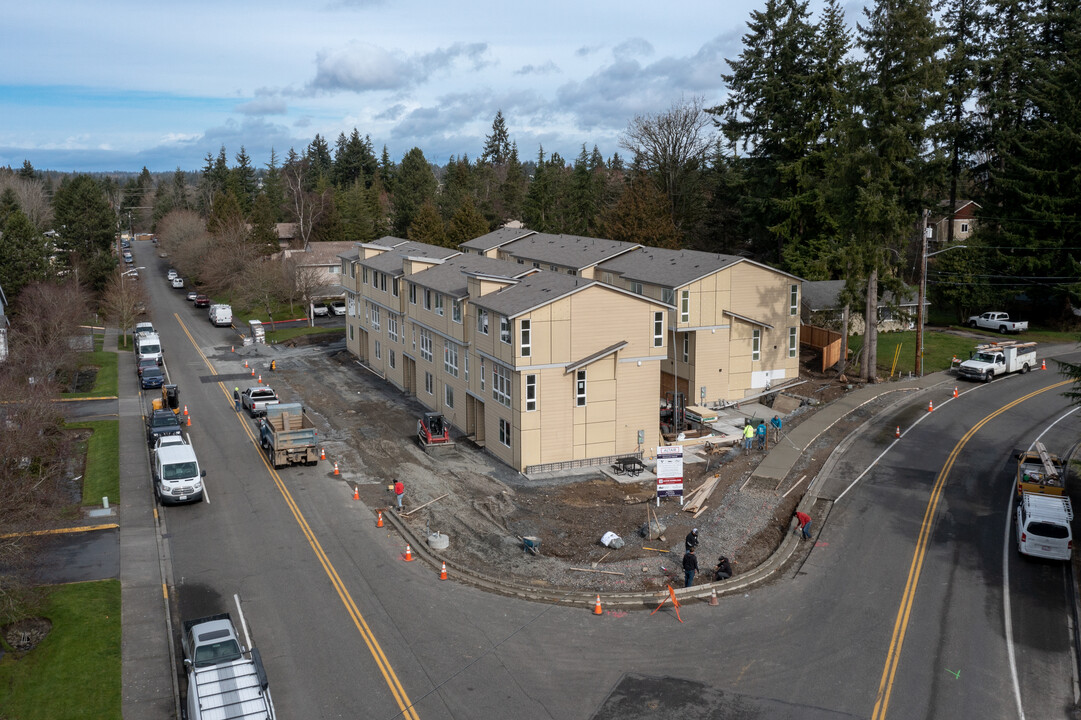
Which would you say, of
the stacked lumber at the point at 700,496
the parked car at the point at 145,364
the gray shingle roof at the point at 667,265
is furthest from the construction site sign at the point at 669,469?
the parked car at the point at 145,364

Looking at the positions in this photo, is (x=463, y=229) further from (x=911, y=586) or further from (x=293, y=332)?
(x=911, y=586)

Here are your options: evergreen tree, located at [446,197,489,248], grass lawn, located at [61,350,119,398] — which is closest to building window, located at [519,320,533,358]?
grass lawn, located at [61,350,119,398]

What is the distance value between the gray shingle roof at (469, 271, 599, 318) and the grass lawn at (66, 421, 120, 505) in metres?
17.9

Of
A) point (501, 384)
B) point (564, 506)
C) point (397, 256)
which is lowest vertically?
point (564, 506)

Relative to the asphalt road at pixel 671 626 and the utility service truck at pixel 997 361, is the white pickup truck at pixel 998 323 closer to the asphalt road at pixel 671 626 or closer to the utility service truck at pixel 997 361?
the utility service truck at pixel 997 361

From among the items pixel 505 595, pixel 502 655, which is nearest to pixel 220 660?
pixel 502 655

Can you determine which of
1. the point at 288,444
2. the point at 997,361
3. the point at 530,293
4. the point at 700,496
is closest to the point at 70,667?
the point at 288,444

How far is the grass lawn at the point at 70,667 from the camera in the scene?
19.7 meters

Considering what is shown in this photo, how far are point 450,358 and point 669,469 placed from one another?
16.6 m

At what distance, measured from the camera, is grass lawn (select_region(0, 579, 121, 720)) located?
1966 cm

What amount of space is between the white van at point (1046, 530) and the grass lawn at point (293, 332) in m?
58.5

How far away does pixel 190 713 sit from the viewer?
18797 millimetres

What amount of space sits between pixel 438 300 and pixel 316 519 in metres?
17.6

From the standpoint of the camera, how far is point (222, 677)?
62.9 ft
